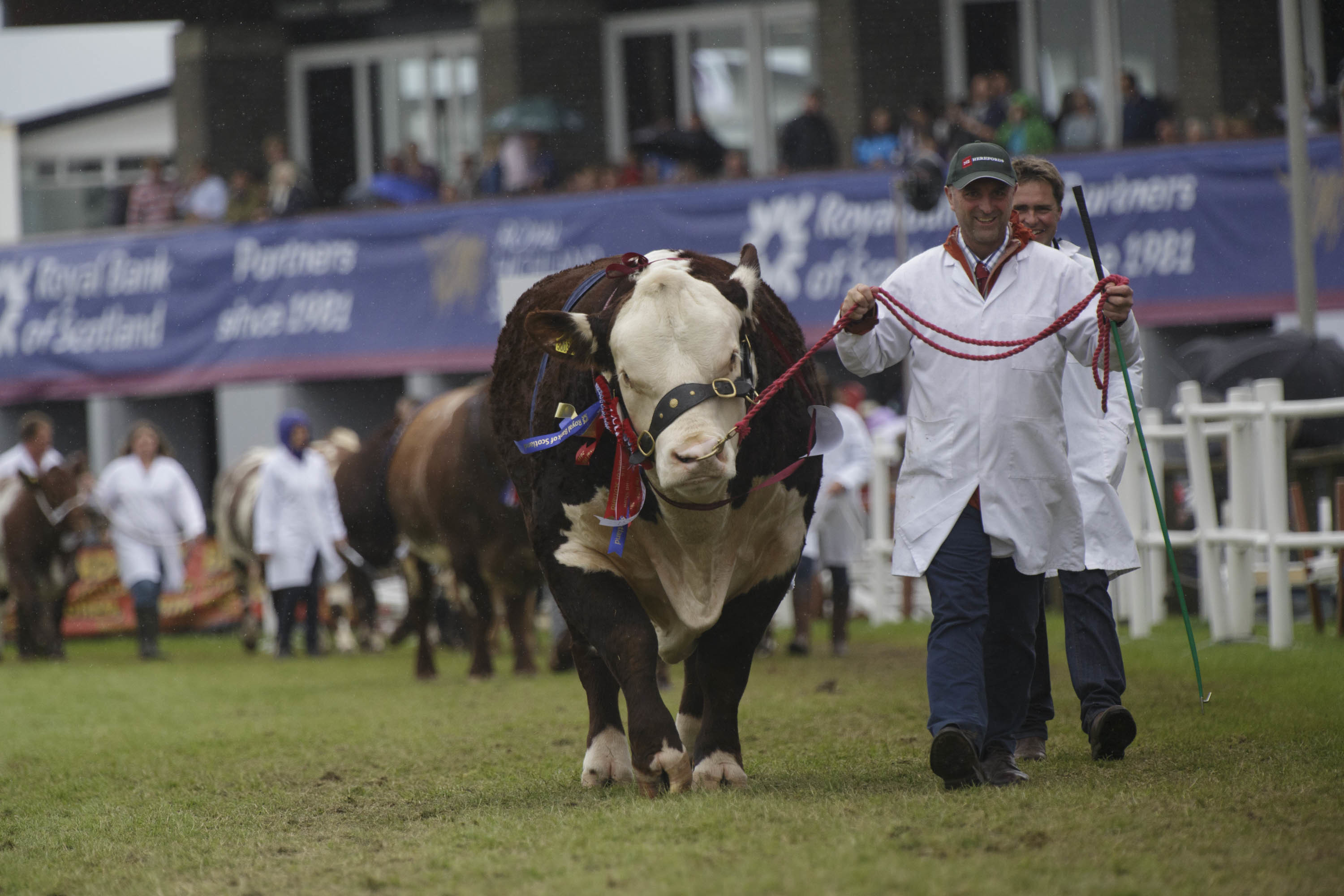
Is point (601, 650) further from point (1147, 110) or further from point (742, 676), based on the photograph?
point (1147, 110)

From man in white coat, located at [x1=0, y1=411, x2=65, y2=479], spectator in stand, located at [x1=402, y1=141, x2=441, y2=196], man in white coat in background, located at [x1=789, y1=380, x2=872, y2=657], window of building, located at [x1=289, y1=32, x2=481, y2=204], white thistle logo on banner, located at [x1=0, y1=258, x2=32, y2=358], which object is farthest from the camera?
window of building, located at [x1=289, y1=32, x2=481, y2=204]

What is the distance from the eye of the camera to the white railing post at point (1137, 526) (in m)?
12.0

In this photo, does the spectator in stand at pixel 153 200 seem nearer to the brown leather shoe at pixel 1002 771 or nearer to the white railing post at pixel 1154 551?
the white railing post at pixel 1154 551

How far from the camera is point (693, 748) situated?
6559 millimetres

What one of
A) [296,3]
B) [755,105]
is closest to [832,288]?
[755,105]

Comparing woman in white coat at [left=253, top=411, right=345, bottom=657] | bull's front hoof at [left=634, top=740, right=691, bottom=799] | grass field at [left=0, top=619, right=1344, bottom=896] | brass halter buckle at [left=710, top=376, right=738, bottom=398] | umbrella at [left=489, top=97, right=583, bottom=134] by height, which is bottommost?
grass field at [left=0, top=619, right=1344, bottom=896]

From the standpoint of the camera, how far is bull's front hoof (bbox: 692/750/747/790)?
6.18 m

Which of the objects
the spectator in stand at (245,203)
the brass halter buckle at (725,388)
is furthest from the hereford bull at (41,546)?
the brass halter buckle at (725,388)

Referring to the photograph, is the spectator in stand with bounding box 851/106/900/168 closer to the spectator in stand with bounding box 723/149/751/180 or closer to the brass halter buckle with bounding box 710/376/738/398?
the spectator in stand with bounding box 723/149/751/180

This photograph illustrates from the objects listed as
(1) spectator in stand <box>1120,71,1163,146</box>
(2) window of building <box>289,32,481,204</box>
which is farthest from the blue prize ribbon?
(2) window of building <box>289,32,481,204</box>

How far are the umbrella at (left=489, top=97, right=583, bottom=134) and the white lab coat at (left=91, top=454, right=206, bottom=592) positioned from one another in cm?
678

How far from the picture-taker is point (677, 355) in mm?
5820

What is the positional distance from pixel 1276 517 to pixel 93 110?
3409 cm

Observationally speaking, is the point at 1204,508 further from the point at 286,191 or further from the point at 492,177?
the point at 286,191
